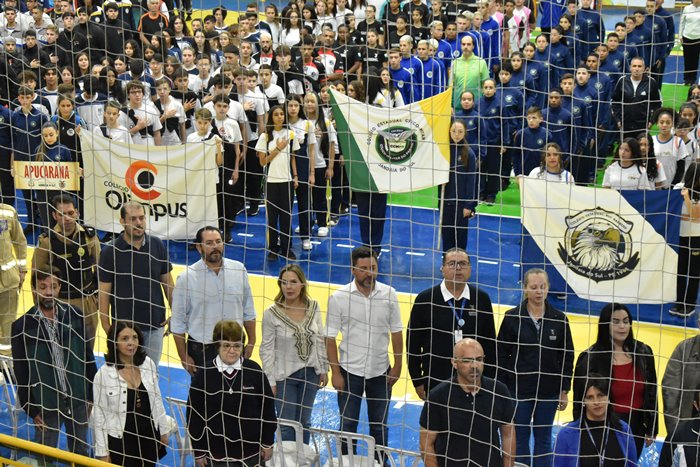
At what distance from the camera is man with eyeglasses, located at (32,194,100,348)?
7566 millimetres

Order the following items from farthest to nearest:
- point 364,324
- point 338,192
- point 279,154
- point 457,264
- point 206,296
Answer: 1. point 338,192
2. point 279,154
3. point 206,296
4. point 364,324
5. point 457,264

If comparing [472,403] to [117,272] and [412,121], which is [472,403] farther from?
[412,121]

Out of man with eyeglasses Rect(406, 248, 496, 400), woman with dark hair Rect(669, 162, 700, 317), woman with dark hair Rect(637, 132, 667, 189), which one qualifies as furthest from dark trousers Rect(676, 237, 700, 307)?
man with eyeglasses Rect(406, 248, 496, 400)

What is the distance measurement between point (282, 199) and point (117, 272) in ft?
10.1

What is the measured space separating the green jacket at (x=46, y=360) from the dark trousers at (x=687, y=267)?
472 centimetres

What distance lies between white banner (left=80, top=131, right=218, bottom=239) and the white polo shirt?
2472 millimetres

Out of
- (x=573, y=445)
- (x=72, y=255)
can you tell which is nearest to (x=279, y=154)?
(x=72, y=255)

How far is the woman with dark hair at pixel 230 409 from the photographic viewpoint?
625 cm

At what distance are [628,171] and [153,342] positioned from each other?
424 centimetres

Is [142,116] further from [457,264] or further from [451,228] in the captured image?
[457,264]

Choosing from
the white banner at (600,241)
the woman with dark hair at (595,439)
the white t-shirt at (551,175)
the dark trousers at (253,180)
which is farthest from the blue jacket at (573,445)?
the dark trousers at (253,180)

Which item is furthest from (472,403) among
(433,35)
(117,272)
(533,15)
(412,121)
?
(533,15)

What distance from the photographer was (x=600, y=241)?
28.6 feet

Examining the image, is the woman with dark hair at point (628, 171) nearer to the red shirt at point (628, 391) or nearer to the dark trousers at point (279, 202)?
the dark trousers at point (279, 202)
